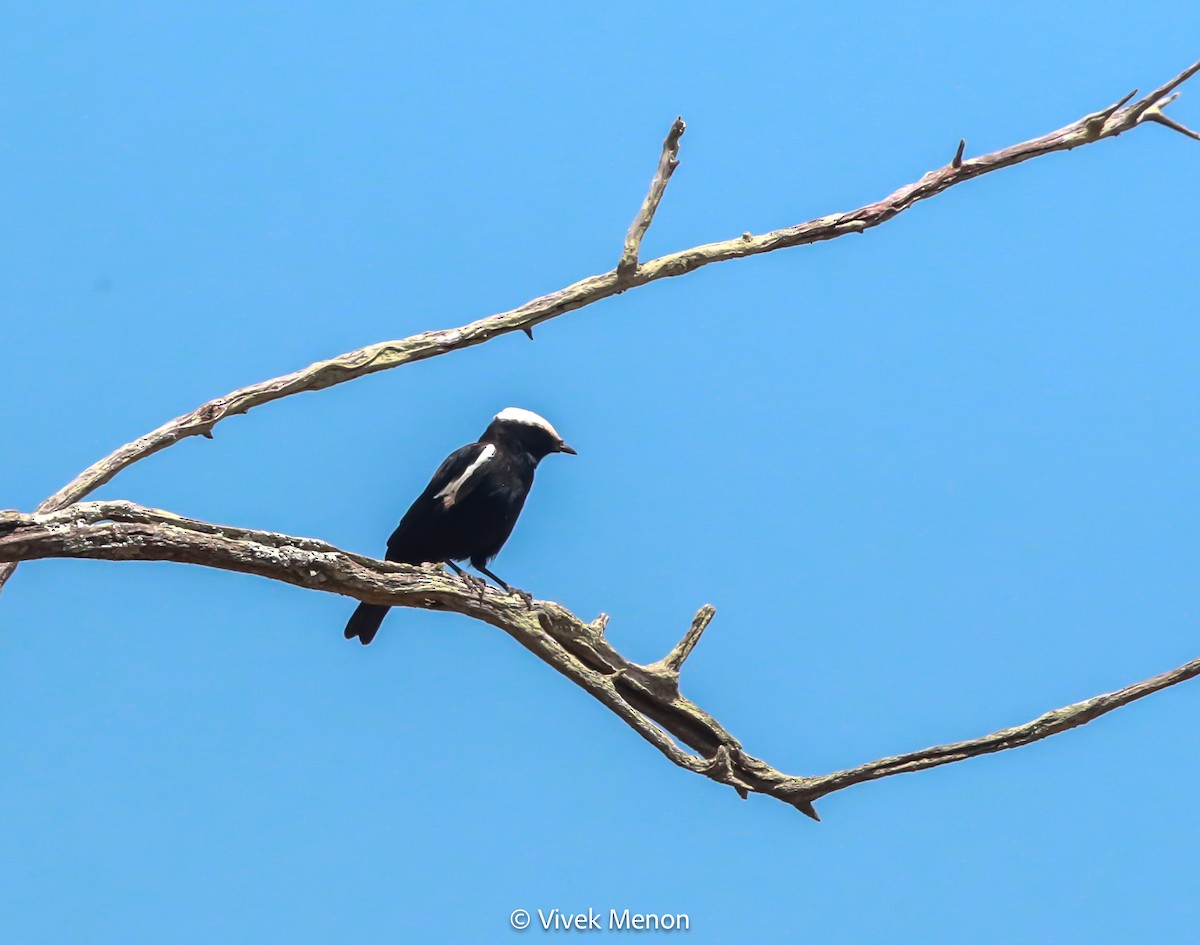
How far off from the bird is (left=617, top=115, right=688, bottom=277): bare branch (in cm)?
188

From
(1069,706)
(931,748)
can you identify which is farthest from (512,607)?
(1069,706)

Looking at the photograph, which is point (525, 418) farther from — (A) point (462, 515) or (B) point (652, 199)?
(B) point (652, 199)

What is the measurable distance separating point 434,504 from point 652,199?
2301 millimetres

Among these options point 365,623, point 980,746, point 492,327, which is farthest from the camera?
point 365,623

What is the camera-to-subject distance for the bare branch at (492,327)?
5.29 meters

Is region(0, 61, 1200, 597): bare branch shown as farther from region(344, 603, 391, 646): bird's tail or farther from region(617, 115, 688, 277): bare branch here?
region(344, 603, 391, 646): bird's tail

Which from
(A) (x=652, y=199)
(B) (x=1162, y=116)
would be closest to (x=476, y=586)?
(A) (x=652, y=199)

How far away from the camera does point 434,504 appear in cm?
678

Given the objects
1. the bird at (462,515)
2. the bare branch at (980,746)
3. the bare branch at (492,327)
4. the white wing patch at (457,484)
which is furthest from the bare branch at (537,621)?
the white wing patch at (457,484)

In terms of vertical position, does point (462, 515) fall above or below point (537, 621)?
above

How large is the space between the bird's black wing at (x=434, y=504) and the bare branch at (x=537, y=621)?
186 cm

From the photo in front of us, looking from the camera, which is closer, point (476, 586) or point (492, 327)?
point (476, 586)

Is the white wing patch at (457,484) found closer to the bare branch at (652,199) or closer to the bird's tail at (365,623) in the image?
the bird's tail at (365,623)

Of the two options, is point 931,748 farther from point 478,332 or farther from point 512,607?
point 478,332
